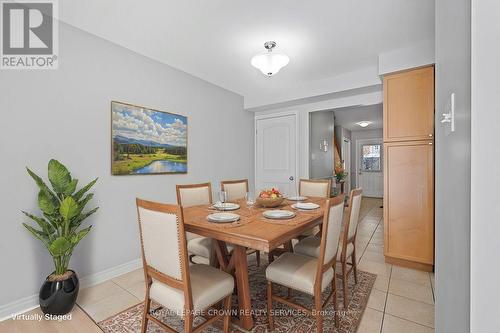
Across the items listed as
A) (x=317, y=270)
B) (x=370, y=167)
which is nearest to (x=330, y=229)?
(x=317, y=270)

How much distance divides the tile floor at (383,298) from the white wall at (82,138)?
0.34 meters

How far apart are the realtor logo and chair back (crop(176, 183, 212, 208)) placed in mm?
1678

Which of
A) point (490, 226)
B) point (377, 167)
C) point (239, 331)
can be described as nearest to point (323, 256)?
point (239, 331)

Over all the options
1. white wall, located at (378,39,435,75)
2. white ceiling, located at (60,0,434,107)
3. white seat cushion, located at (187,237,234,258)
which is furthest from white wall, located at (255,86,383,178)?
white seat cushion, located at (187,237,234,258)

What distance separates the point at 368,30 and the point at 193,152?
2.64 meters

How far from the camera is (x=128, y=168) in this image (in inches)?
105

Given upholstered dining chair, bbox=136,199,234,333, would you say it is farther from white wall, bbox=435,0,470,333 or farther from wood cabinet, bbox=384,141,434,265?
wood cabinet, bbox=384,141,434,265

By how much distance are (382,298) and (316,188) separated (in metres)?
1.39

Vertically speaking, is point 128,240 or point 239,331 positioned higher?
point 128,240

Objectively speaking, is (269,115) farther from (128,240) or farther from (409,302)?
(409,302)

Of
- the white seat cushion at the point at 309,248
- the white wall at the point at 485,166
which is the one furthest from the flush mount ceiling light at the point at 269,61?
the white wall at the point at 485,166

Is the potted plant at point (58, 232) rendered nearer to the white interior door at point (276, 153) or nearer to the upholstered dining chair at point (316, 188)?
the upholstered dining chair at point (316, 188)

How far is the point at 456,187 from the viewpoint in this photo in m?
0.65

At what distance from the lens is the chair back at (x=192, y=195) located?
2.52 m
